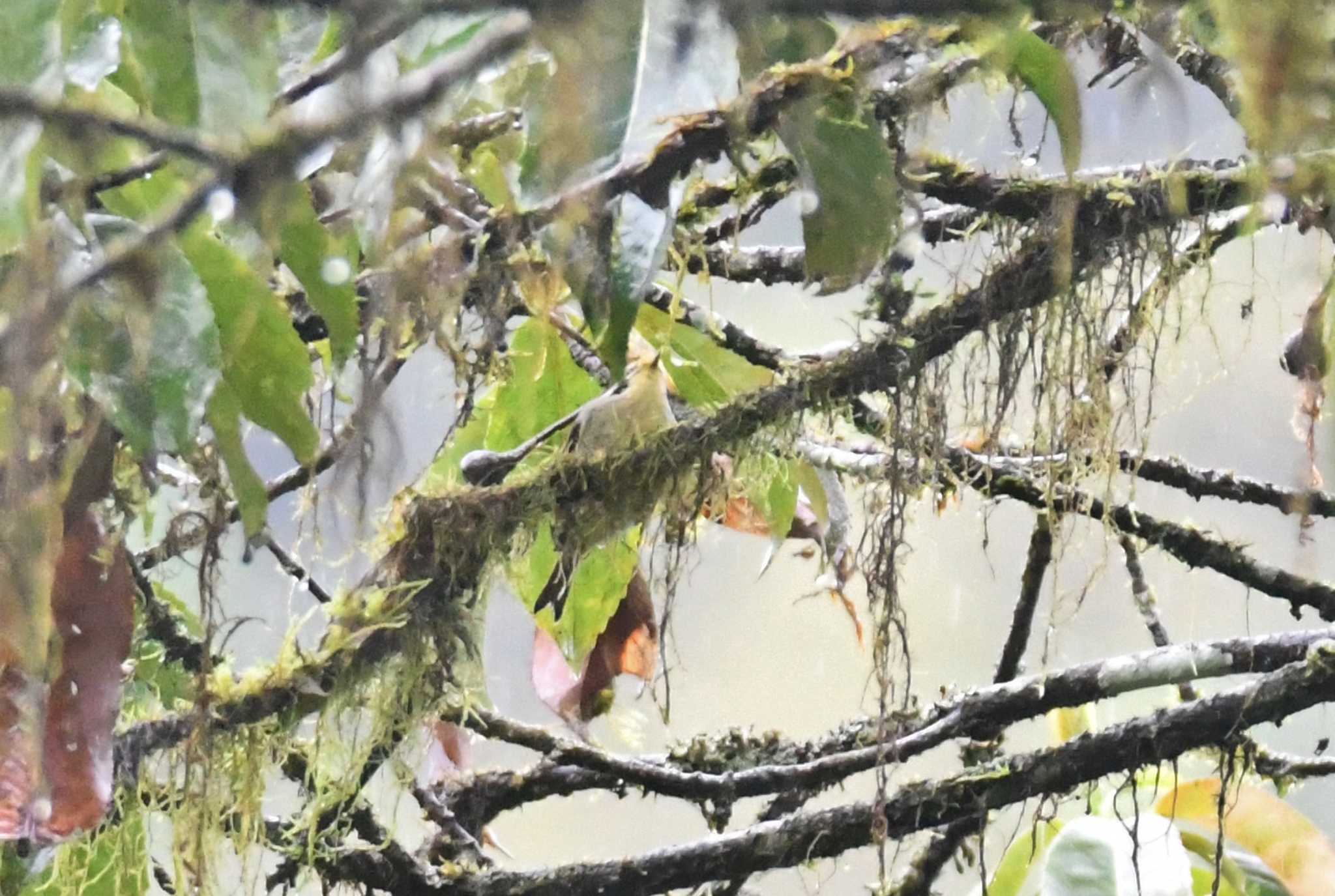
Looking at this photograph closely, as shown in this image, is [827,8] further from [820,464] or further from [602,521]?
[820,464]

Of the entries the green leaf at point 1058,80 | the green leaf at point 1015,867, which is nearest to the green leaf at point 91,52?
the green leaf at point 1058,80

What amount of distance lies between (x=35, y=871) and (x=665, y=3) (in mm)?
725

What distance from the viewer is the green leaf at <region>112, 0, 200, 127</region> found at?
1.60 ft

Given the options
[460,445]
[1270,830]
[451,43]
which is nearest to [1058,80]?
[451,43]

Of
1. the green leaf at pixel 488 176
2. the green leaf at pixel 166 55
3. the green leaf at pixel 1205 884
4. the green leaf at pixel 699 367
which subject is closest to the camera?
→ the green leaf at pixel 166 55

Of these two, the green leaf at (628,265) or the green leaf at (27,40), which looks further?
the green leaf at (628,265)

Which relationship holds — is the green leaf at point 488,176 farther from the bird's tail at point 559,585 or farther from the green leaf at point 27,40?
the green leaf at point 27,40

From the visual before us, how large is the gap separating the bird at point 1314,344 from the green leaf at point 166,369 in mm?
461

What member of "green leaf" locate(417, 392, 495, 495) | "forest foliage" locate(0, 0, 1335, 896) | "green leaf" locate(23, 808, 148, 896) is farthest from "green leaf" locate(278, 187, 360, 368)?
"green leaf" locate(23, 808, 148, 896)

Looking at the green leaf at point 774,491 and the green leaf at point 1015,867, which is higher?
the green leaf at point 774,491

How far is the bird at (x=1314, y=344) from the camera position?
0.56m

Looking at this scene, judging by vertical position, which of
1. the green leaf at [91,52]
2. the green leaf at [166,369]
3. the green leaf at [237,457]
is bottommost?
the green leaf at [166,369]

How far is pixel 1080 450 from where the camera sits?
86 centimetres

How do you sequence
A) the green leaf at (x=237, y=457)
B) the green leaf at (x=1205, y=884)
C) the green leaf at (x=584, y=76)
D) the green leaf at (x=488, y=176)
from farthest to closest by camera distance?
the green leaf at (x=1205, y=884) → the green leaf at (x=488, y=176) → the green leaf at (x=237, y=457) → the green leaf at (x=584, y=76)
